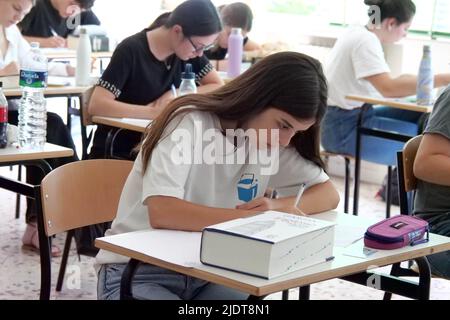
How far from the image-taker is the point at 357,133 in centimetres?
421

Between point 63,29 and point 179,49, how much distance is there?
2271mm

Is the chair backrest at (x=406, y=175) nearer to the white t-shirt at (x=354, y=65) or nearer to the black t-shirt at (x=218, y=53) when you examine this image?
the white t-shirt at (x=354, y=65)

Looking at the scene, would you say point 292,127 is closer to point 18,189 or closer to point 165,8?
point 18,189

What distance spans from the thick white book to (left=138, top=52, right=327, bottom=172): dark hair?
1.27 ft

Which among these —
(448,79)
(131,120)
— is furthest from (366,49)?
(131,120)

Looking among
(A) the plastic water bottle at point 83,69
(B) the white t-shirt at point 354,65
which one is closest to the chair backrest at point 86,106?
(A) the plastic water bottle at point 83,69

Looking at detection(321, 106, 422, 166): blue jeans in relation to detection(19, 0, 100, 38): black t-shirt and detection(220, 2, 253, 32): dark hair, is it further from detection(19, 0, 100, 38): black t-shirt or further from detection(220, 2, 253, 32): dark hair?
detection(19, 0, 100, 38): black t-shirt

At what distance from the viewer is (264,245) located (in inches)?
64.2

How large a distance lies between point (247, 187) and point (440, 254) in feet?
2.25

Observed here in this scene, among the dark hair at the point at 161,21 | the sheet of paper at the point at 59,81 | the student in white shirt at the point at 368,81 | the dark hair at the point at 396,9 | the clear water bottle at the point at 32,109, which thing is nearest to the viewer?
the clear water bottle at the point at 32,109

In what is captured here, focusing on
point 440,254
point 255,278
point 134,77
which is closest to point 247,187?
point 255,278

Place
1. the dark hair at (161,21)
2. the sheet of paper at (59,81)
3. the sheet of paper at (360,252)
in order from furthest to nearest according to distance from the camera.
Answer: the sheet of paper at (59,81)
the dark hair at (161,21)
the sheet of paper at (360,252)

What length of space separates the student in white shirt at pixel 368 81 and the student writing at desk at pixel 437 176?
162cm

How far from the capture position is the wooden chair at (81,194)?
2.21 metres
